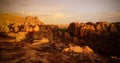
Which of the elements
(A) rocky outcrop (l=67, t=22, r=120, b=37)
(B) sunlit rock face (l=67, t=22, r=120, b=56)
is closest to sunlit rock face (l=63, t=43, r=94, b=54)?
(B) sunlit rock face (l=67, t=22, r=120, b=56)

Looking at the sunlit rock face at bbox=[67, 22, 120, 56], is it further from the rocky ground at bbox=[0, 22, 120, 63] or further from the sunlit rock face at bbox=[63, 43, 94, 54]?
the sunlit rock face at bbox=[63, 43, 94, 54]

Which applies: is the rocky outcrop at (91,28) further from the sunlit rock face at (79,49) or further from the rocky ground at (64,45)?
the sunlit rock face at (79,49)

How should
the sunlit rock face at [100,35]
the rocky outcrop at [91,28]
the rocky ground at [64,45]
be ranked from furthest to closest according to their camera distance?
the rocky outcrop at [91,28] → the sunlit rock face at [100,35] → the rocky ground at [64,45]

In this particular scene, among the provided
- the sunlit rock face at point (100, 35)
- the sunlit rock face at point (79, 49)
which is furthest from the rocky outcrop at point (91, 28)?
the sunlit rock face at point (79, 49)

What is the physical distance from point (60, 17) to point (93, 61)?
229 cm

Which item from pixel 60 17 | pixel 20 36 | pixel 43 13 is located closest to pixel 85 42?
pixel 60 17

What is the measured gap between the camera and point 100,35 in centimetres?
874

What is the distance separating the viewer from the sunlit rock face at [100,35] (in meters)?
7.99

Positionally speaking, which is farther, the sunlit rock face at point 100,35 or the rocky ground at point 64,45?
the sunlit rock face at point 100,35

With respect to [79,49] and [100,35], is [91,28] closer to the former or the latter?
[100,35]

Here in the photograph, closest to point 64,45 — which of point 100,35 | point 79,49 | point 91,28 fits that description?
point 79,49

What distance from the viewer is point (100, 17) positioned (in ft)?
26.3

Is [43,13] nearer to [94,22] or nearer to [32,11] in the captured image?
[32,11]

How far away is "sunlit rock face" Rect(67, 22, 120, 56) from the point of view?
7.99m
